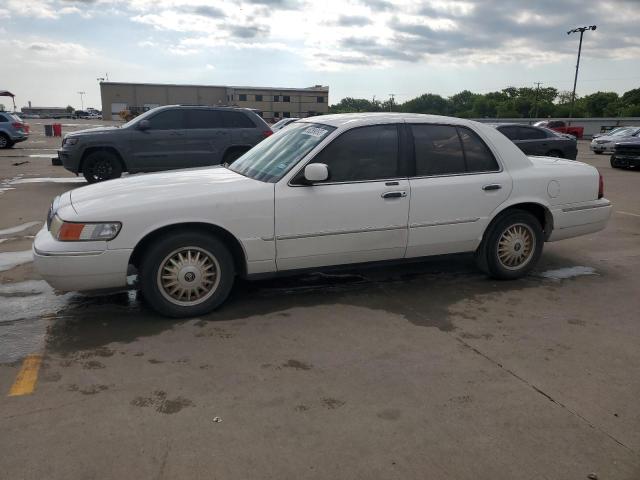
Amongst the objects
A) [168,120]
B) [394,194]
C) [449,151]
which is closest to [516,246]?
[449,151]

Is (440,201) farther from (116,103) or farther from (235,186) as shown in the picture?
Result: (116,103)

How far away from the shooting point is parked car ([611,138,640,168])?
16.7m

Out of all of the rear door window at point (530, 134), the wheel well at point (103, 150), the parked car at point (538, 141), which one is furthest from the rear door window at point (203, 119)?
the rear door window at point (530, 134)

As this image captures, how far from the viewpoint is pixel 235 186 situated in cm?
424

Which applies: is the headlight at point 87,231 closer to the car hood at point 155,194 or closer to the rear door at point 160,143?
the car hood at point 155,194

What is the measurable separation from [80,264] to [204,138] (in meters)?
7.63

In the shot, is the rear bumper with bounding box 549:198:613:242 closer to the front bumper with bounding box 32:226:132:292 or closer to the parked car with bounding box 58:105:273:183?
the front bumper with bounding box 32:226:132:292

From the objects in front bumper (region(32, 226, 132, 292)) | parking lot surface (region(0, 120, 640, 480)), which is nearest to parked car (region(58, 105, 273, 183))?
parking lot surface (region(0, 120, 640, 480))

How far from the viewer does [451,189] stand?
473cm

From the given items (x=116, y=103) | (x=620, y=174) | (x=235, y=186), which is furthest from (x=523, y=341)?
(x=116, y=103)

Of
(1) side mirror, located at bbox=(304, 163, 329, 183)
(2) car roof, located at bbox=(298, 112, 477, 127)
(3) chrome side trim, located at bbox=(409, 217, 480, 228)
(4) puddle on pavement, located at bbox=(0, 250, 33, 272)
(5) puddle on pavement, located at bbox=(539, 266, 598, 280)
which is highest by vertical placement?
(2) car roof, located at bbox=(298, 112, 477, 127)

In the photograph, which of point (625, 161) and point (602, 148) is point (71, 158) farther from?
point (602, 148)

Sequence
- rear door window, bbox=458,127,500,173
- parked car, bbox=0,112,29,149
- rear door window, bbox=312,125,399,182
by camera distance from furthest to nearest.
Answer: parked car, bbox=0,112,29,149 < rear door window, bbox=458,127,500,173 < rear door window, bbox=312,125,399,182

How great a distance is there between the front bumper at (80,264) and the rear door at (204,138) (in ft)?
24.0
